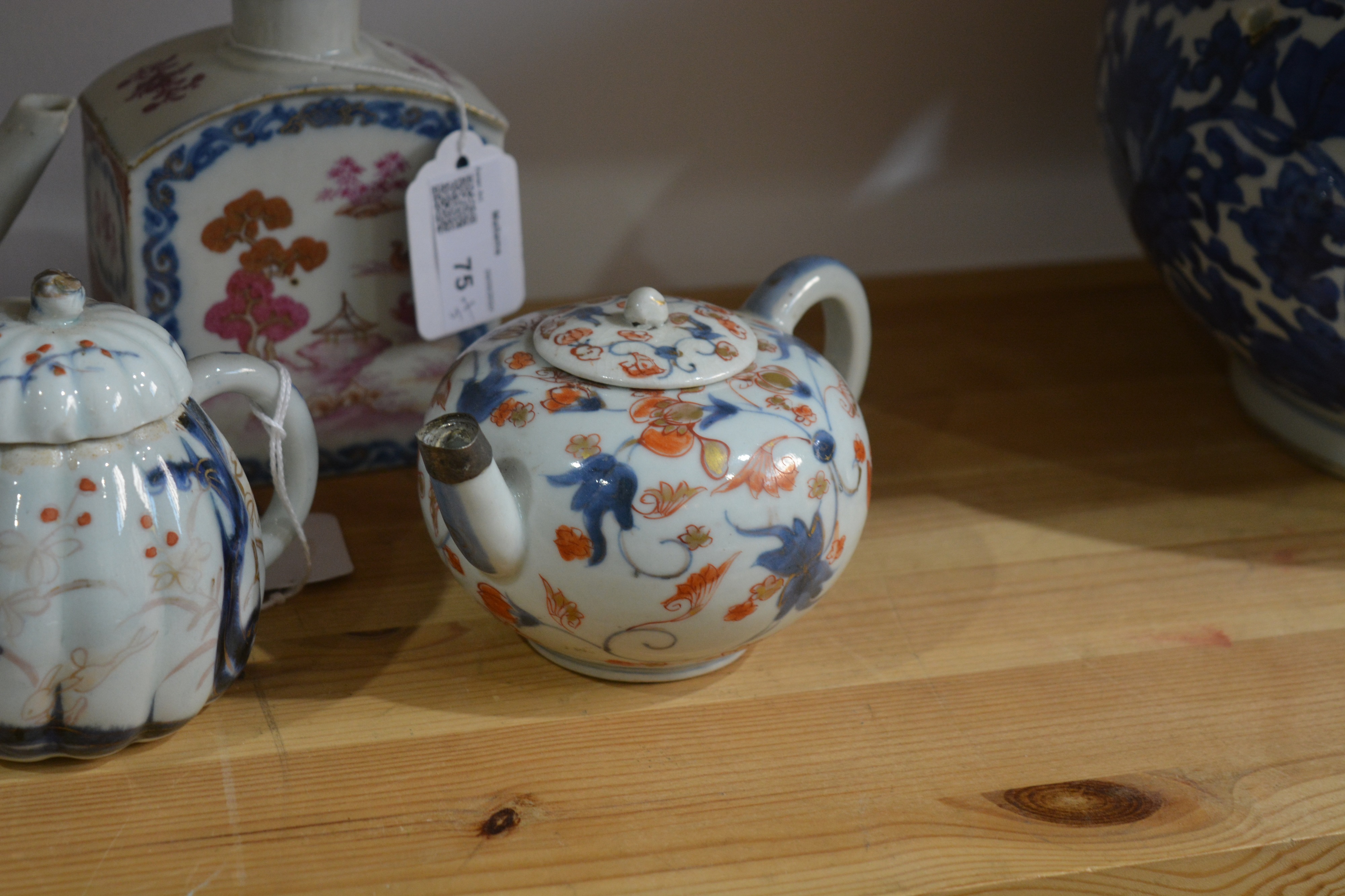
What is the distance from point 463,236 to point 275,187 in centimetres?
13

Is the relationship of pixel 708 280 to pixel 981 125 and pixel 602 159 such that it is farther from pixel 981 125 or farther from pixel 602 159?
pixel 981 125

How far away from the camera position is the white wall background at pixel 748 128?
953 millimetres

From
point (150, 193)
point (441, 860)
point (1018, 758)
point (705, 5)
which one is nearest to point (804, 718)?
point (1018, 758)

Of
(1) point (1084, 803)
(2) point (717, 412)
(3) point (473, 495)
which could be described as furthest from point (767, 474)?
(1) point (1084, 803)

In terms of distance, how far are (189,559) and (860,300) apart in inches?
17.1

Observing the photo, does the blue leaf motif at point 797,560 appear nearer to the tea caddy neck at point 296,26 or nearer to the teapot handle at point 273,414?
the teapot handle at point 273,414

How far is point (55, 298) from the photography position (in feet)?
1.81

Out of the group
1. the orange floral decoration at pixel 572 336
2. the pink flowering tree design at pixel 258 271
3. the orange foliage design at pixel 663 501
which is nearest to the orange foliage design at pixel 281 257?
the pink flowering tree design at pixel 258 271

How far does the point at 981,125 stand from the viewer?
3.69 ft

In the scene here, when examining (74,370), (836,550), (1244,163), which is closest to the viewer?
(74,370)

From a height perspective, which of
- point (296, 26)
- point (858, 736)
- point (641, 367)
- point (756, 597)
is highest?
point (296, 26)

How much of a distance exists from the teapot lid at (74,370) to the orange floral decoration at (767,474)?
10.8 inches

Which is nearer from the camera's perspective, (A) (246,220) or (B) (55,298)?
(B) (55,298)

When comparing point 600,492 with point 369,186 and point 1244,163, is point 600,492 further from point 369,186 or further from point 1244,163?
point 1244,163
